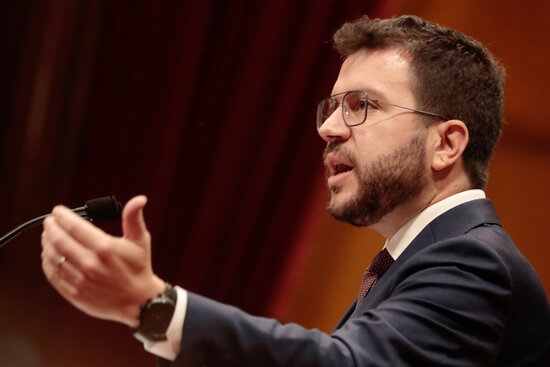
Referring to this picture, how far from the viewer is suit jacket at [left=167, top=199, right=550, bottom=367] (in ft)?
2.32

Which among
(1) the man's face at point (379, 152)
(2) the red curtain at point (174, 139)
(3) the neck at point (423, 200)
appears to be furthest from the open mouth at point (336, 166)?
(2) the red curtain at point (174, 139)

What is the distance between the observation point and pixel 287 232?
2043mm

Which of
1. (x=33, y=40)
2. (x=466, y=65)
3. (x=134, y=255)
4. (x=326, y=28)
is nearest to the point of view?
(x=134, y=255)

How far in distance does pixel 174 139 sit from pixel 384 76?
107 cm

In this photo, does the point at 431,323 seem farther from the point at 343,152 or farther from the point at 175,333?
the point at 343,152

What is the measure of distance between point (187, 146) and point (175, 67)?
11.8 inches

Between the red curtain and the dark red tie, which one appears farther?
the red curtain

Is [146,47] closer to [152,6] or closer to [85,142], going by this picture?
[152,6]

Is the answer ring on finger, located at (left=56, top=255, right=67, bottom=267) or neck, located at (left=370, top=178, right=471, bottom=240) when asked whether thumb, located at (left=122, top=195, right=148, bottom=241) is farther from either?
neck, located at (left=370, top=178, right=471, bottom=240)

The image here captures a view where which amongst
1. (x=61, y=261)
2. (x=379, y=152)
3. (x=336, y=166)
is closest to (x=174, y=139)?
(x=336, y=166)

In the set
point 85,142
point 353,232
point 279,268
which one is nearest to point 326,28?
point 353,232

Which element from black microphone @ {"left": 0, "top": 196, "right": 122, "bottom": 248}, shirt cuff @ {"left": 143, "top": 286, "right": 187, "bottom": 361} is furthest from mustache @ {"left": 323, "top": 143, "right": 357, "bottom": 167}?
shirt cuff @ {"left": 143, "top": 286, "right": 187, "bottom": 361}

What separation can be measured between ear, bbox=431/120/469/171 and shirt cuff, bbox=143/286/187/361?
2.34 feet

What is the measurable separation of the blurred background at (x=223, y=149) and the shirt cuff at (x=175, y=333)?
1.34 metres
